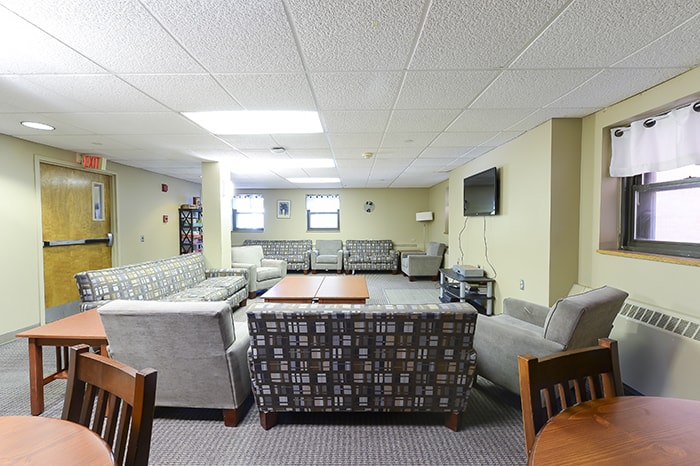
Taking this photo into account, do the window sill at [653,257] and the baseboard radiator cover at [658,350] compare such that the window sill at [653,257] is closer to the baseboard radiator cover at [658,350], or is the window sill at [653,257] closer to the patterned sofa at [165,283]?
the baseboard radiator cover at [658,350]

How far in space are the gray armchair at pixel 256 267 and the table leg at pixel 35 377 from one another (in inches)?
114

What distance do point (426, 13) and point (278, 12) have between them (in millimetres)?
661

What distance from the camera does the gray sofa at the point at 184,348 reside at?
1.77m

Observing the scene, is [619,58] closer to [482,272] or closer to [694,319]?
[694,319]

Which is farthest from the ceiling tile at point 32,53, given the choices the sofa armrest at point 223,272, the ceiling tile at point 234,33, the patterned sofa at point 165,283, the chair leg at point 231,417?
the sofa armrest at point 223,272

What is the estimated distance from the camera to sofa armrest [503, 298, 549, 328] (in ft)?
8.57

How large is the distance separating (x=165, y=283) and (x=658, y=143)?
4857mm

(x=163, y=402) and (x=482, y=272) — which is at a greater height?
(x=482, y=272)

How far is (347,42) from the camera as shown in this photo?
1603mm

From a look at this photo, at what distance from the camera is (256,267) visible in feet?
17.9

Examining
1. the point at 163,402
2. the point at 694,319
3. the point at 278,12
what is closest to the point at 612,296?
the point at 694,319

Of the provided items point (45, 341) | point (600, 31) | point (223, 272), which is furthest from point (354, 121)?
point (223, 272)

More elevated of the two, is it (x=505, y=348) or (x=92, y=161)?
(x=92, y=161)

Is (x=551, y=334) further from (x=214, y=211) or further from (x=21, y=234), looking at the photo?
(x=21, y=234)
